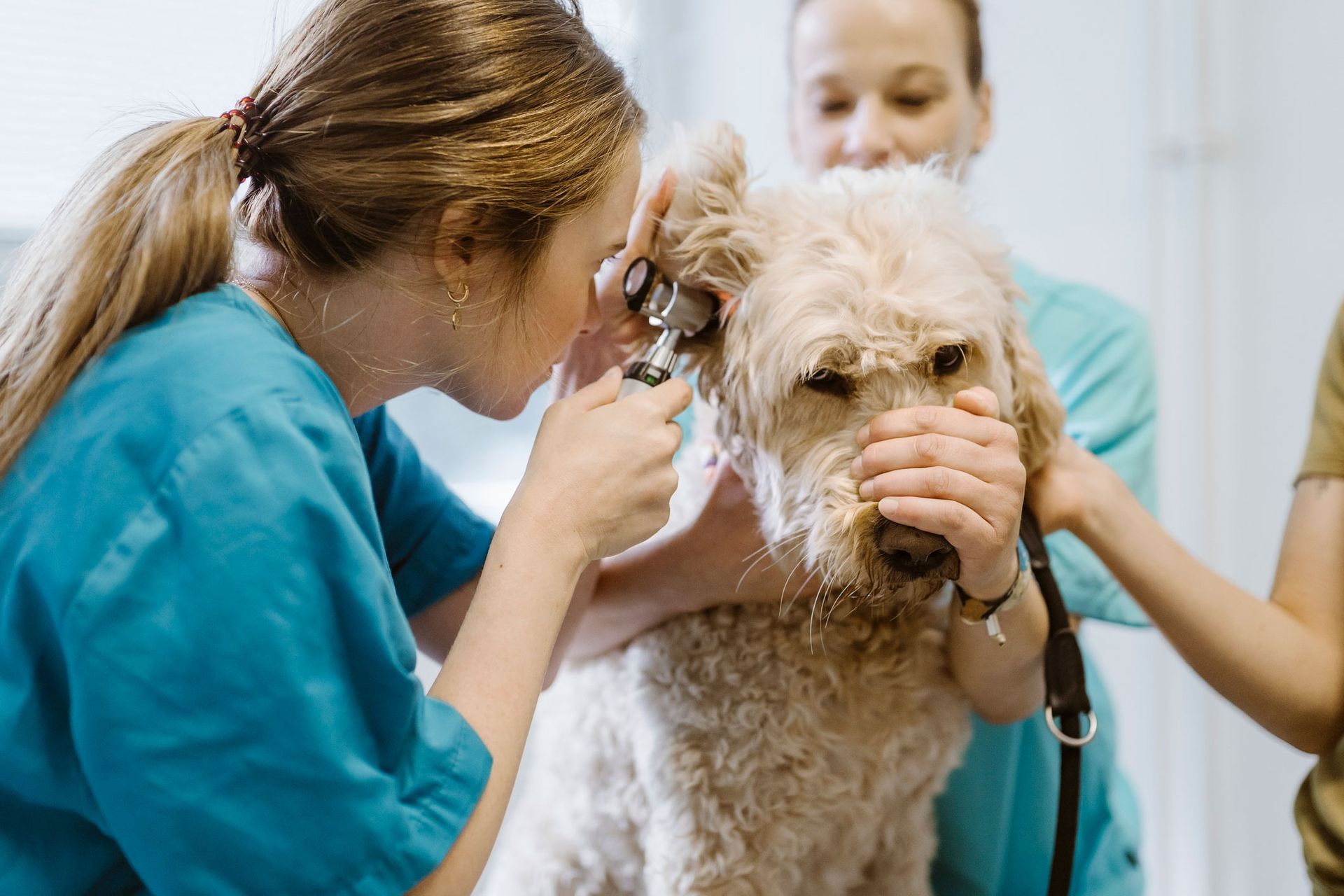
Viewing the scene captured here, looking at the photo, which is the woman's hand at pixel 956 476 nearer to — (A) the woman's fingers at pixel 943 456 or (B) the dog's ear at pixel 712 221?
(A) the woman's fingers at pixel 943 456

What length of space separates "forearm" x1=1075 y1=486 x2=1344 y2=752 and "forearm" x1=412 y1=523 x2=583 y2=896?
0.50 meters

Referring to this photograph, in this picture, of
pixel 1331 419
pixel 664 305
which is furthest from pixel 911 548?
pixel 1331 419

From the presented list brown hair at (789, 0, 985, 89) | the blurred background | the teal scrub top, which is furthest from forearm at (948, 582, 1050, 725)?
the blurred background

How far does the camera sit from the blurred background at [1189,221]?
1661 millimetres

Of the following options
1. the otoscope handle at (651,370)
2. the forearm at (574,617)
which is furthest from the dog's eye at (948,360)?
the forearm at (574,617)

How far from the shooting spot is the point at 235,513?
0.55 meters

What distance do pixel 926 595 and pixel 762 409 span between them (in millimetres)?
203

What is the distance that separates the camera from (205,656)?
536 mm

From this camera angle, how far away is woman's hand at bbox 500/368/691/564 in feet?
2.25

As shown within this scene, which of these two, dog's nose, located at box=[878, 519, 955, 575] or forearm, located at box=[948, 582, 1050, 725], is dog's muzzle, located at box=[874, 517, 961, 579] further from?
forearm, located at box=[948, 582, 1050, 725]

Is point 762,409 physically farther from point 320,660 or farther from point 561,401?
point 320,660

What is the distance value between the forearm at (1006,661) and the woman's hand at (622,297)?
1.24 feet

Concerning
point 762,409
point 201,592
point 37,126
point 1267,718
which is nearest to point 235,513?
point 201,592

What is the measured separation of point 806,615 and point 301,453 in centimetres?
50
